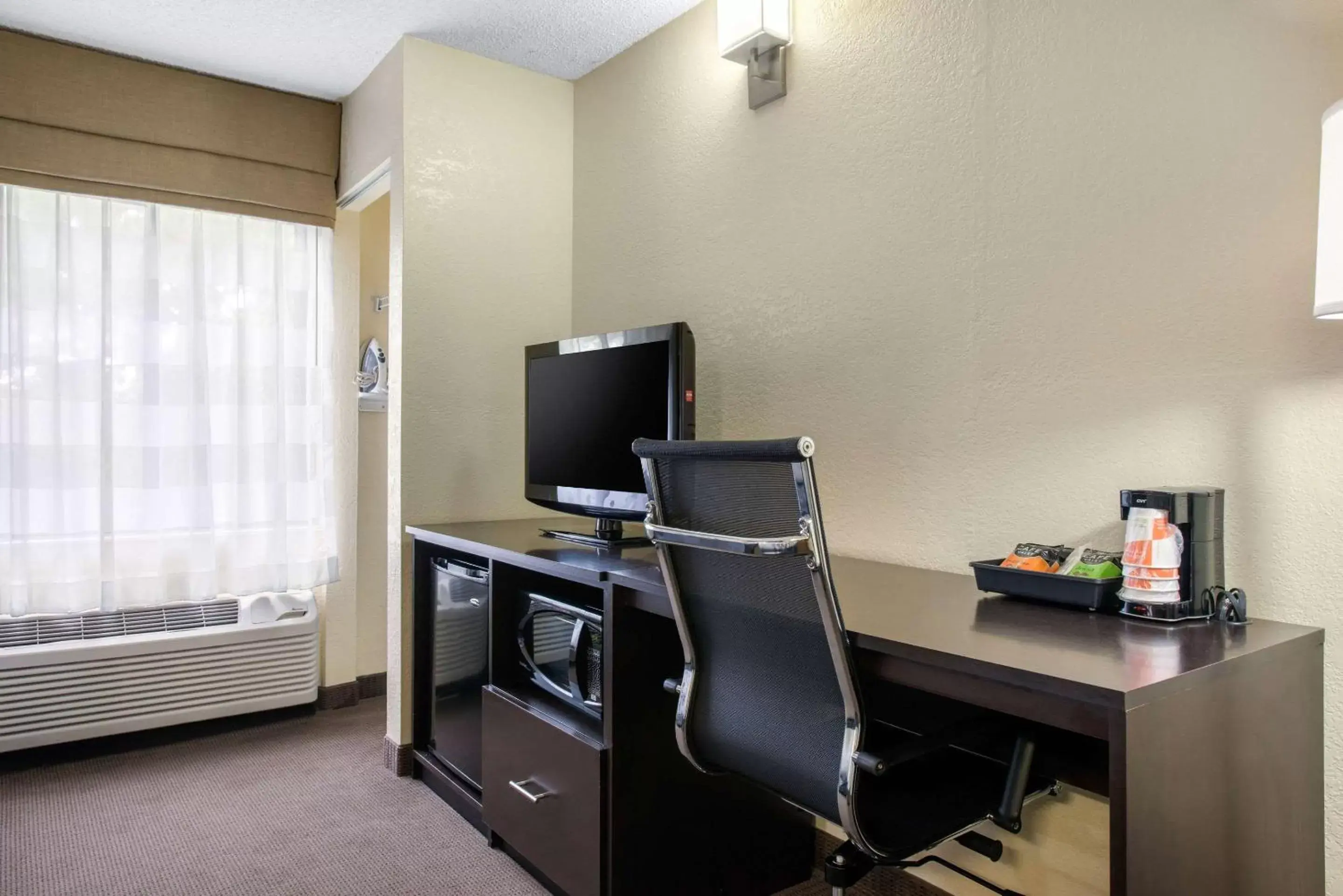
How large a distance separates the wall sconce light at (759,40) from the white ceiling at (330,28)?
0.42 metres

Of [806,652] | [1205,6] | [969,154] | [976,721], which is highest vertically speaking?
[1205,6]

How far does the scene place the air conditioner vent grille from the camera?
293 centimetres

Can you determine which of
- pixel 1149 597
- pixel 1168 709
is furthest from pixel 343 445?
pixel 1168 709

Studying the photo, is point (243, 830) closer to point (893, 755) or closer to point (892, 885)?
point (892, 885)

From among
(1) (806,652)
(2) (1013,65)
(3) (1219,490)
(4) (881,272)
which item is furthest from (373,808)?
(2) (1013,65)

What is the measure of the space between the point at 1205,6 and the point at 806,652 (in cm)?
131

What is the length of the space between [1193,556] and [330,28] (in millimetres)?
2864

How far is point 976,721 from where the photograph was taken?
4.62 ft

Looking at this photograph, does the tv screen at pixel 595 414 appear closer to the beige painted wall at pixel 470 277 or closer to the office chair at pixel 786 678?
the beige painted wall at pixel 470 277

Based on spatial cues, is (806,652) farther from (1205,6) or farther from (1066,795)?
(1205,6)

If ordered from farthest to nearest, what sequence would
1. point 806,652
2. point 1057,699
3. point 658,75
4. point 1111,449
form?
point 658,75 < point 1111,449 < point 806,652 < point 1057,699

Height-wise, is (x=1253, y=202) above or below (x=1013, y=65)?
below

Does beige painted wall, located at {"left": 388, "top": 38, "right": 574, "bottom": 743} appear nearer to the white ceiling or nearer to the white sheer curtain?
the white ceiling

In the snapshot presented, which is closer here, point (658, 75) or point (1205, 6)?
point (1205, 6)
